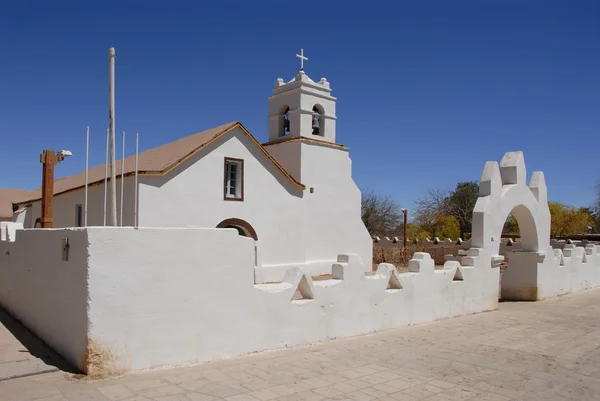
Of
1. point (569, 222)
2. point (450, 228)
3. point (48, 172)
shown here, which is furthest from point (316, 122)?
point (569, 222)

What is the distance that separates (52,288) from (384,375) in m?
4.49

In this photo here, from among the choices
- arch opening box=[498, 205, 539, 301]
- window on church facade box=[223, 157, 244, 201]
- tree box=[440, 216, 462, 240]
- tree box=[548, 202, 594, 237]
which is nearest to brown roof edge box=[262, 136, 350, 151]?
window on church facade box=[223, 157, 244, 201]

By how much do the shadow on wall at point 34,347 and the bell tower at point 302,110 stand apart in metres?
13.8

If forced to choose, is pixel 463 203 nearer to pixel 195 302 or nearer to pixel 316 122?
pixel 316 122

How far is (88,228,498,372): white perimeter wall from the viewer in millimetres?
5516

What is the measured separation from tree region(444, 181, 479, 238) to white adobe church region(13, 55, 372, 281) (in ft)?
91.2

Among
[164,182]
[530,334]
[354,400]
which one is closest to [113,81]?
[354,400]

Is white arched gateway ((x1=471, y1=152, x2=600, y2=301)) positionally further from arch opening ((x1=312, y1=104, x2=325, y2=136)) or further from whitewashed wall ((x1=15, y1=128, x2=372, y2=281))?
arch opening ((x1=312, y1=104, x2=325, y2=136))

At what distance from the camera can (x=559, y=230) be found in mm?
46812

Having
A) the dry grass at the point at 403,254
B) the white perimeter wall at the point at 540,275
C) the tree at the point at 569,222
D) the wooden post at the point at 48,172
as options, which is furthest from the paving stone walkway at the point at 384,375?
the tree at the point at 569,222

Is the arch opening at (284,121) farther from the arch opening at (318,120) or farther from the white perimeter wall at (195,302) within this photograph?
the white perimeter wall at (195,302)

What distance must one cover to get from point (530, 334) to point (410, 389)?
14.5ft

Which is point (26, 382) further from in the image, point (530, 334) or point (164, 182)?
point (164, 182)

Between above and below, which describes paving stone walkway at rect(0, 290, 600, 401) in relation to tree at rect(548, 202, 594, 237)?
below
